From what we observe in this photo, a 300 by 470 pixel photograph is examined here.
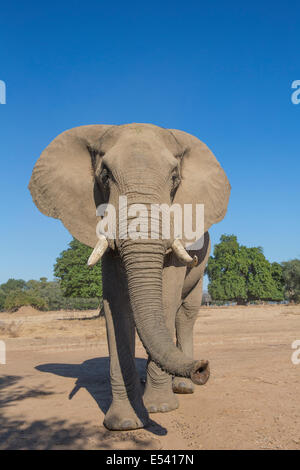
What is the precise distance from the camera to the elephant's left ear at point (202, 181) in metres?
5.42

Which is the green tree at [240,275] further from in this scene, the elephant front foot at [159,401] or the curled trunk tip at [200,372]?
the curled trunk tip at [200,372]

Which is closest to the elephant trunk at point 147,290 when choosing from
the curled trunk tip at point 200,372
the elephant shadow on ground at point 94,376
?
the curled trunk tip at point 200,372

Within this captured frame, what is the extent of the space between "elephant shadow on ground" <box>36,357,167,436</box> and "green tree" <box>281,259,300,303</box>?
56.4 m

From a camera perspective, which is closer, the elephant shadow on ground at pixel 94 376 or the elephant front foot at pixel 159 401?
the elephant front foot at pixel 159 401

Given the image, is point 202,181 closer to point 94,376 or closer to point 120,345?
point 120,345

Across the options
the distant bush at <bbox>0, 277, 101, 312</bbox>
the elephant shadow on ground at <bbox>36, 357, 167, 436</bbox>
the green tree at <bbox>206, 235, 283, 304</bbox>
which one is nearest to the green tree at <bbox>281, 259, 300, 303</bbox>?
the green tree at <bbox>206, 235, 283, 304</bbox>

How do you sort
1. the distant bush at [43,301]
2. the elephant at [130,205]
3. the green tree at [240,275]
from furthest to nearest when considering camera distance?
the green tree at [240,275] < the distant bush at [43,301] < the elephant at [130,205]

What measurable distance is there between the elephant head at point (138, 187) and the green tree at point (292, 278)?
59892 millimetres

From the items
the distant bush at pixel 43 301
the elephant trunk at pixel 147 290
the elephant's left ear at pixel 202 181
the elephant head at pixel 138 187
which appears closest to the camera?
the elephant trunk at pixel 147 290

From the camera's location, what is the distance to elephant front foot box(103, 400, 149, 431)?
452cm

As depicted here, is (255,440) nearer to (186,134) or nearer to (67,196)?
(67,196)

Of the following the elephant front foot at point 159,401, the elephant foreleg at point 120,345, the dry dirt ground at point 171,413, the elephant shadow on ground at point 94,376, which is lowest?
the elephant shadow on ground at point 94,376

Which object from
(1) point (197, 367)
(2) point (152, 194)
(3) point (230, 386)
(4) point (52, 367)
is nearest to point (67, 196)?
(2) point (152, 194)

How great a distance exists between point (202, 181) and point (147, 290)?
2245 mm
